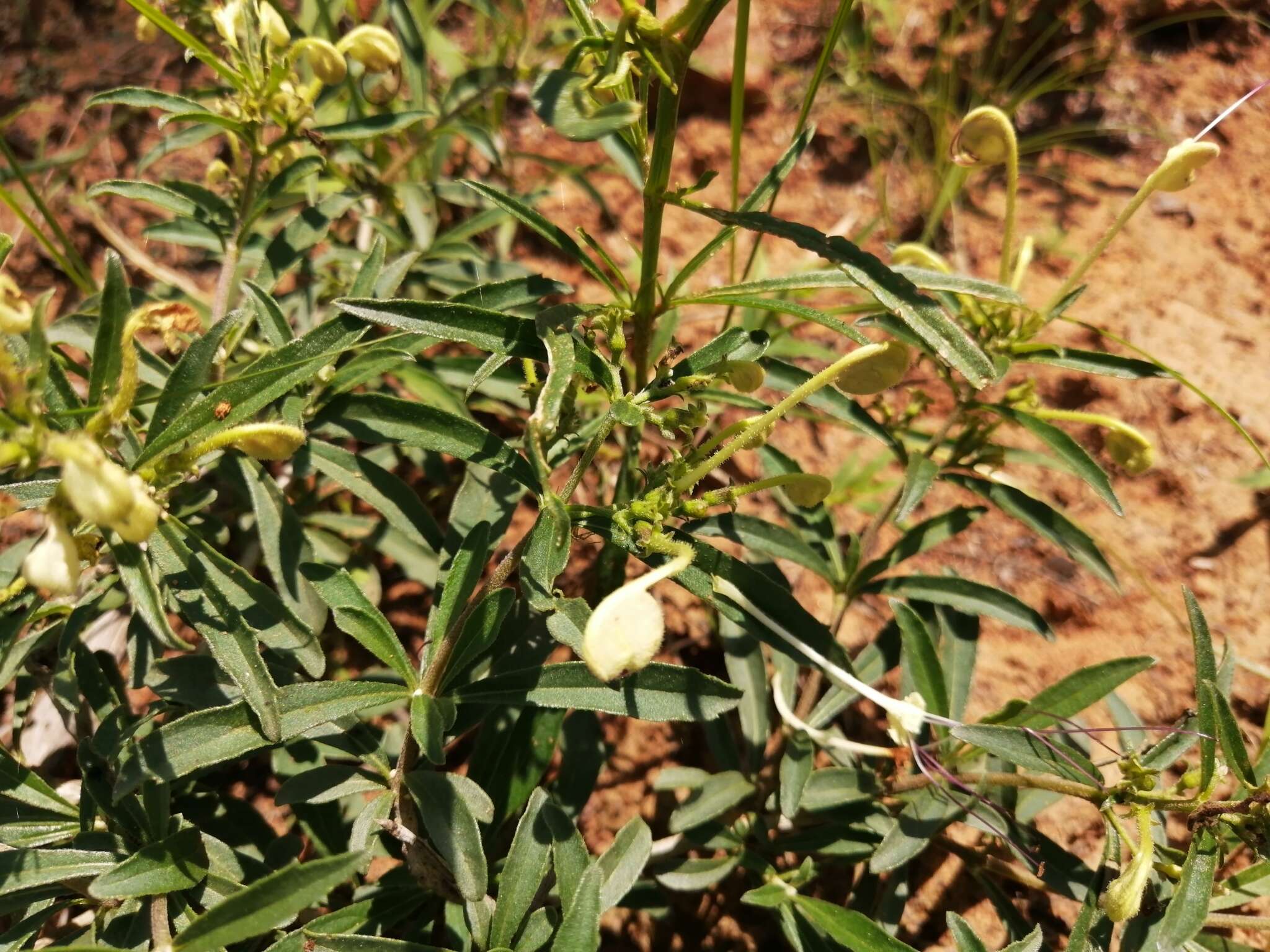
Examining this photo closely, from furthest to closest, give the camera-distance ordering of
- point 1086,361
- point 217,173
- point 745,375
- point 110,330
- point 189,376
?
1. point 217,173
2. point 1086,361
3. point 745,375
4. point 189,376
5. point 110,330

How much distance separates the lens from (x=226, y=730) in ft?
4.67

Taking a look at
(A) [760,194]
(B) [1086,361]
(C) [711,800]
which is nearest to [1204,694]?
(B) [1086,361]

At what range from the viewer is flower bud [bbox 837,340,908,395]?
1.52m

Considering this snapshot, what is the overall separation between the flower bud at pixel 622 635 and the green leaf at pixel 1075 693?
90cm

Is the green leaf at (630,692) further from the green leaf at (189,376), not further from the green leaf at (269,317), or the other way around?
the green leaf at (269,317)

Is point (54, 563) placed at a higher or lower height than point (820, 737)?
higher

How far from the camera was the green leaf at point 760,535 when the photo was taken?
71.3 inches

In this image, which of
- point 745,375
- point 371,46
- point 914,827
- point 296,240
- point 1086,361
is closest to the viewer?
point 745,375

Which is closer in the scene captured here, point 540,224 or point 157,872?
point 157,872

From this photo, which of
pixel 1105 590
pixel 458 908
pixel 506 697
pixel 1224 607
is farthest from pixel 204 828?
pixel 1224 607

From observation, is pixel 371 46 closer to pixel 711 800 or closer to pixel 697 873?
pixel 711 800

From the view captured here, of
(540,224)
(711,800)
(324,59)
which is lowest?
(711,800)

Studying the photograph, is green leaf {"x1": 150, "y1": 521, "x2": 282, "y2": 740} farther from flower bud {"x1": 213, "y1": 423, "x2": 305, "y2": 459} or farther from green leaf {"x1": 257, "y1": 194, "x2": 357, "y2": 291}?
green leaf {"x1": 257, "y1": 194, "x2": 357, "y2": 291}

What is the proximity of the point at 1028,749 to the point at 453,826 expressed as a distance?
3.29ft
